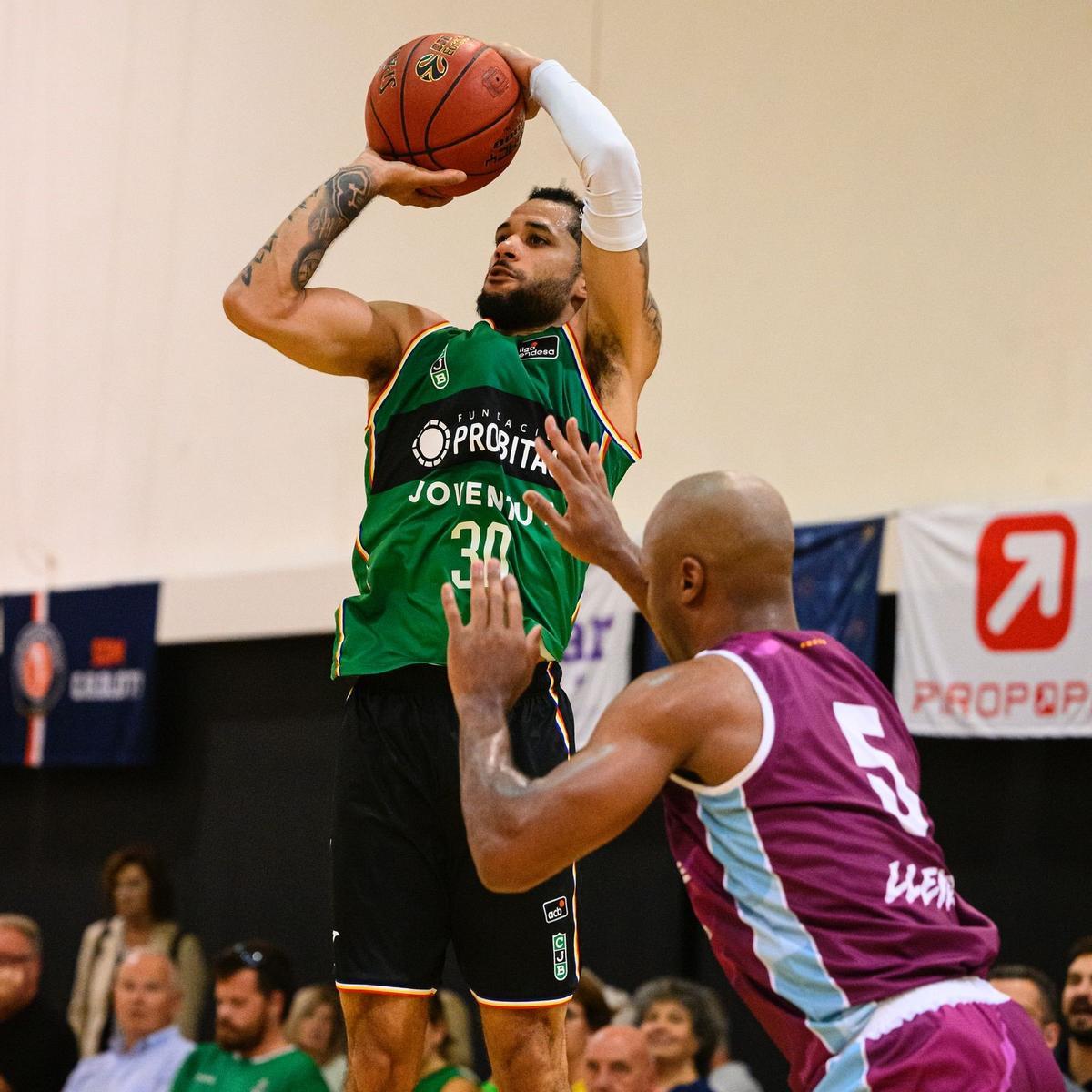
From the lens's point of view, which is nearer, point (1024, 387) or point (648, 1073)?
point (648, 1073)

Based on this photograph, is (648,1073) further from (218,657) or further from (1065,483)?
(218,657)

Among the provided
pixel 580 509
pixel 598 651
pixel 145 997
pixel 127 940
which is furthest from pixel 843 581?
pixel 580 509

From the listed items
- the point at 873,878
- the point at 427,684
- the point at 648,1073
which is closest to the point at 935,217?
the point at 648,1073

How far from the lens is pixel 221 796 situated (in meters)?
12.1

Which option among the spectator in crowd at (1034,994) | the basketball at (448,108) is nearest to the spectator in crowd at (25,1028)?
the spectator in crowd at (1034,994)

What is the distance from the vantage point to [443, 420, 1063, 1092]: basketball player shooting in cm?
285

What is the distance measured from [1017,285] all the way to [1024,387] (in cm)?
55

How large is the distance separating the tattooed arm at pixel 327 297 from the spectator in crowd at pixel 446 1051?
3.37 meters

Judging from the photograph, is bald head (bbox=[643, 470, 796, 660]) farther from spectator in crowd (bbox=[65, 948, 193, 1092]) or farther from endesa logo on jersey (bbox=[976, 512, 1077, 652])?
spectator in crowd (bbox=[65, 948, 193, 1092])

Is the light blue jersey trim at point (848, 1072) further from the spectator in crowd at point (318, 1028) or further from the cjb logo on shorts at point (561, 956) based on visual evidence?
the spectator in crowd at point (318, 1028)

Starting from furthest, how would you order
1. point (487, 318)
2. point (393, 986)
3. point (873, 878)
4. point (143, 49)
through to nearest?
point (143, 49)
point (487, 318)
point (393, 986)
point (873, 878)

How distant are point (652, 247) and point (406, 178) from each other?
6018 millimetres

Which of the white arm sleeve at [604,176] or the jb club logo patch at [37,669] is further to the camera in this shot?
the jb club logo patch at [37,669]

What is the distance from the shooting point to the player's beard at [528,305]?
4.43 meters
